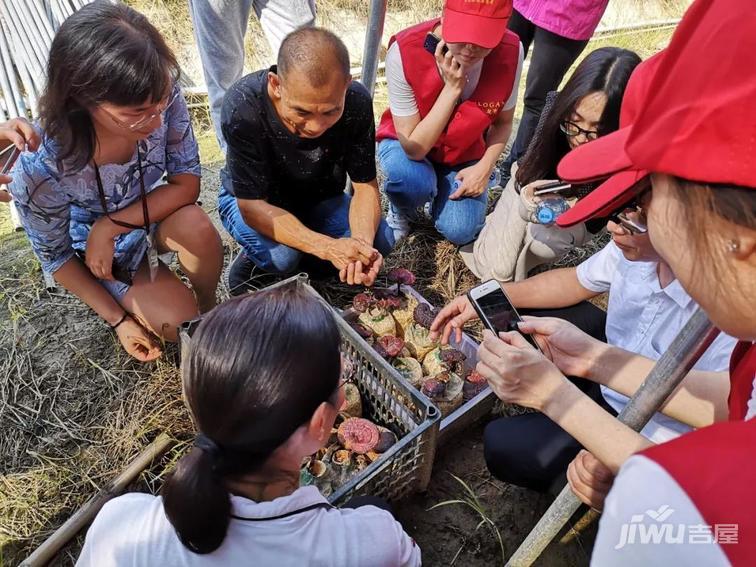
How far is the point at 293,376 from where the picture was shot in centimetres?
117

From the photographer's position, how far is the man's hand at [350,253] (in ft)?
7.88

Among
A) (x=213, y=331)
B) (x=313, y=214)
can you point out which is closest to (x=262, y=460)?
(x=213, y=331)

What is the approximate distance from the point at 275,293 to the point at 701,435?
0.88 m

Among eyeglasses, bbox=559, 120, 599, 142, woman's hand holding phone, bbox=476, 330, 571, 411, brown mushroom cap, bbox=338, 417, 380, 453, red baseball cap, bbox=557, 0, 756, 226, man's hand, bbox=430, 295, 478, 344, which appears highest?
red baseball cap, bbox=557, 0, 756, 226

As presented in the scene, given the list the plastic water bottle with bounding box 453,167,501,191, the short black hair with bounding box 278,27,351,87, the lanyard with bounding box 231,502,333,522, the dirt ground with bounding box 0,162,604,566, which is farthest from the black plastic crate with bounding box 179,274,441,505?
the plastic water bottle with bounding box 453,167,501,191

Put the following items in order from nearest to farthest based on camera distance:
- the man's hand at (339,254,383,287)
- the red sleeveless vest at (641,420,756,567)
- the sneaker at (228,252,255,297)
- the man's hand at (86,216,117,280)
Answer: the red sleeveless vest at (641,420,756,567) < the man's hand at (86,216,117,280) < the man's hand at (339,254,383,287) < the sneaker at (228,252,255,297)

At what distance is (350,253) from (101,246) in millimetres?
1069

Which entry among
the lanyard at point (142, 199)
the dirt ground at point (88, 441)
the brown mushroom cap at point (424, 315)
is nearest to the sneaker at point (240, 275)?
the dirt ground at point (88, 441)

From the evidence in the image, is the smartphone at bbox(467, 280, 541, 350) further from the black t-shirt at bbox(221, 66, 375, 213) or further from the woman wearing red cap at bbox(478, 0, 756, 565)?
the black t-shirt at bbox(221, 66, 375, 213)

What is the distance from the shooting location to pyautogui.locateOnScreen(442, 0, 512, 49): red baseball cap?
2.49 metres

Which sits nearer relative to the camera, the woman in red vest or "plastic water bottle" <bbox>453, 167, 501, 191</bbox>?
the woman in red vest

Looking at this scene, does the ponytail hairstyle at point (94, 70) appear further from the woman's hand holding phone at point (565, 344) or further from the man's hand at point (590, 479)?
the man's hand at point (590, 479)

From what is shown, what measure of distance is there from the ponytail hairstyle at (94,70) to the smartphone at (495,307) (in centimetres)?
140

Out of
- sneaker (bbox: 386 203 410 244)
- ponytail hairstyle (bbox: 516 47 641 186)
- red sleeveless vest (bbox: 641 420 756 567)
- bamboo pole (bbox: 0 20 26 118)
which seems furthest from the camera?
bamboo pole (bbox: 0 20 26 118)
